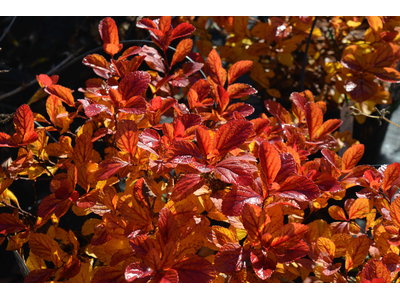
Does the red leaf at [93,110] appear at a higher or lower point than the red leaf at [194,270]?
higher

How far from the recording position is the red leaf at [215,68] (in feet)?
2.57

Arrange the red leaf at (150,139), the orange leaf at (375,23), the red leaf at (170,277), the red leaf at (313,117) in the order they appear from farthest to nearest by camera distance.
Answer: the orange leaf at (375,23)
the red leaf at (313,117)
the red leaf at (150,139)
the red leaf at (170,277)

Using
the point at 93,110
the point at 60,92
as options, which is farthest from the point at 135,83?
the point at 60,92

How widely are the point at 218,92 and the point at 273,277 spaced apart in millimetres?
405

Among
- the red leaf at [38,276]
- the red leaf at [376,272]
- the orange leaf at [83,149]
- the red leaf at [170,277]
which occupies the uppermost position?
the orange leaf at [83,149]

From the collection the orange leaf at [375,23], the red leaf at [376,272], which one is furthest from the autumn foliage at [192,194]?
the orange leaf at [375,23]

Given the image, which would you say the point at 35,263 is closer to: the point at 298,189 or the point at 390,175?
the point at 298,189

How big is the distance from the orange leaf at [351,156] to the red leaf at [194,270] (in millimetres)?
376

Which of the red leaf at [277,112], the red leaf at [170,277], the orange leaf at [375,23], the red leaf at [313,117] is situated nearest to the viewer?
the red leaf at [170,277]

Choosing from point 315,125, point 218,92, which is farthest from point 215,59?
point 315,125

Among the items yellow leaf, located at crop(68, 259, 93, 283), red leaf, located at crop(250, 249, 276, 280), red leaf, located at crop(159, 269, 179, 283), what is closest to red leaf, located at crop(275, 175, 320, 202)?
red leaf, located at crop(250, 249, 276, 280)

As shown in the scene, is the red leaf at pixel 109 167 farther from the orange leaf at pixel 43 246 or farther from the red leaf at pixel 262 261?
the red leaf at pixel 262 261

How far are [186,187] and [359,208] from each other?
1.23 ft

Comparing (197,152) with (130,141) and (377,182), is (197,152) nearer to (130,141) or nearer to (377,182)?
(130,141)
